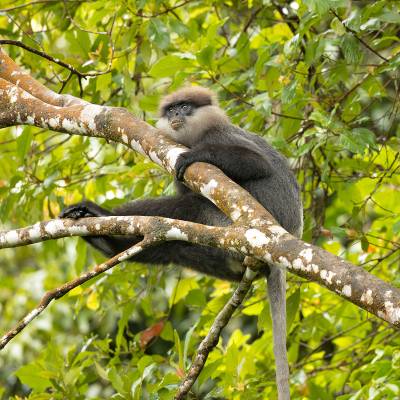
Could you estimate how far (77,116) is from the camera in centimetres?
312

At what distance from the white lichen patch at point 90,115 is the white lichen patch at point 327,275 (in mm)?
1423

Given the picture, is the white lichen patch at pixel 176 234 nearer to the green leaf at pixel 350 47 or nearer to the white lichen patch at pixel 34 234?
the white lichen patch at pixel 34 234

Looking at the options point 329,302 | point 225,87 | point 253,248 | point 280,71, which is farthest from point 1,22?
point 253,248

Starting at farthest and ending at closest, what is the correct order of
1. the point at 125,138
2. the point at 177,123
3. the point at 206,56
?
the point at 177,123
the point at 206,56
the point at 125,138

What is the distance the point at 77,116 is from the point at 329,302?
237cm

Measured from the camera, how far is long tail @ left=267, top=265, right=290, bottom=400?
2.98 m

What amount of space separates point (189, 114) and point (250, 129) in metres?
0.38

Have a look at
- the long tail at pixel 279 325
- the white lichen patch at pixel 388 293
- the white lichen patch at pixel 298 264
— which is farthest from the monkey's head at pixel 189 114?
the white lichen patch at pixel 388 293

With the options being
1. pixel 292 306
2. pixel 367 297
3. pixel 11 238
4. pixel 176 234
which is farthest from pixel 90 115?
pixel 367 297

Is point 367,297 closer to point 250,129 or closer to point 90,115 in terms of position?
point 90,115

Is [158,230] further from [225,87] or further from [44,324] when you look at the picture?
[44,324]

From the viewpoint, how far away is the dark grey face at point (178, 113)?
4172 mm

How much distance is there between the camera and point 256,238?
2.26 meters

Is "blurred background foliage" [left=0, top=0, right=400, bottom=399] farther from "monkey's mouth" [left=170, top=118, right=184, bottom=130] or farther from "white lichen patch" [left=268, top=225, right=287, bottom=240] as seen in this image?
"white lichen patch" [left=268, top=225, right=287, bottom=240]
